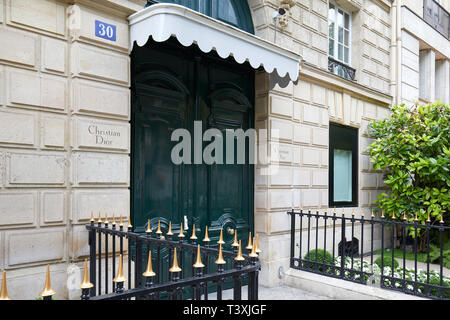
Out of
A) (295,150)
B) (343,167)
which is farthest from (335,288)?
Answer: (343,167)

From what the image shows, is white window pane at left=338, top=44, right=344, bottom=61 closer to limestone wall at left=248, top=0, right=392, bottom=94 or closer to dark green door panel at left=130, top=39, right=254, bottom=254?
limestone wall at left=248, top=0, right=392, bottom=94

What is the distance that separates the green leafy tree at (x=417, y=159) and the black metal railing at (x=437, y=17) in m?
5.48

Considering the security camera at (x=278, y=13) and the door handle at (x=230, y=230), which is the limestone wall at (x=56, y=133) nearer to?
the door handle at (x=230, y=230)

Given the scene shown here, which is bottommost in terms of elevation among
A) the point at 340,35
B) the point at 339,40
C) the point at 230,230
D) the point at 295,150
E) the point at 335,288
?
the point at 335,288

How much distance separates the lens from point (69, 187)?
13.8ft

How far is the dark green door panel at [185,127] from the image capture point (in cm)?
514

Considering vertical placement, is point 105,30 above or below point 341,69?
below

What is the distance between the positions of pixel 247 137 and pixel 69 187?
11.3 feet

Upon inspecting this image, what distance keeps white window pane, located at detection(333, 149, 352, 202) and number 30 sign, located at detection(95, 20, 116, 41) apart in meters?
5.66

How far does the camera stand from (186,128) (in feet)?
18.8

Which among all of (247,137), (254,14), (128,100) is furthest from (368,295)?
(254,14)

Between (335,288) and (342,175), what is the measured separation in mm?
3467

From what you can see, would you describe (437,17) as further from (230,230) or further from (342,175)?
(230,230)

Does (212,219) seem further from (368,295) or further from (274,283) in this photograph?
(368,295)
